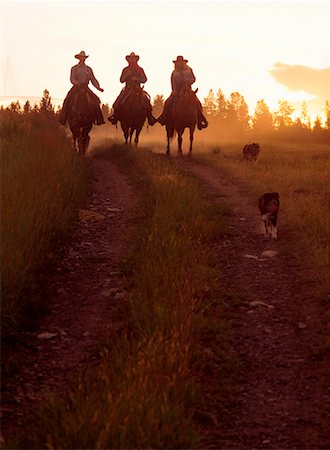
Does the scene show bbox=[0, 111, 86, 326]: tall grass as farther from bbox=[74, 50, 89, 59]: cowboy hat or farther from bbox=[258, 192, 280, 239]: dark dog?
bbox=[74, 50, 89, 59]: cowboy hat

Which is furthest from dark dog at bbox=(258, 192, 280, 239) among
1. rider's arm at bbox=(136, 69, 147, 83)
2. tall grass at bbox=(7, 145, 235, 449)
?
rider's arm at bbox=(136, 69, 147, 83)

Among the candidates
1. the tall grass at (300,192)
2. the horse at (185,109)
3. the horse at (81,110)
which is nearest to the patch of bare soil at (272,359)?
the tall grass at (300,192)

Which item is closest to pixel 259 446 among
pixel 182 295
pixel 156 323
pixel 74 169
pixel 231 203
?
pixel 156 323

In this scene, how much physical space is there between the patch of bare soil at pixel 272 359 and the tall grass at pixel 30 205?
255 centimetres

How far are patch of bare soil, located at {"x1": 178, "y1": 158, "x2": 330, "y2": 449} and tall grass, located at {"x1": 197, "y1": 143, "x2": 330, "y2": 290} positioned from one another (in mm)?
292

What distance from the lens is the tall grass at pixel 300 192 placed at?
370 inches

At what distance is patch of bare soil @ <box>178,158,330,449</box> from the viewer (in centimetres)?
481

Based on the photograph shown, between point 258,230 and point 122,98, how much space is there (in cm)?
1320

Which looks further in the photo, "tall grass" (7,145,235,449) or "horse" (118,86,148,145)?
"horse" (118,86,148,145)

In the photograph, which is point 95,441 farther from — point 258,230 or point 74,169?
point 74,169

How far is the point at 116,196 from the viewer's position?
541 inches

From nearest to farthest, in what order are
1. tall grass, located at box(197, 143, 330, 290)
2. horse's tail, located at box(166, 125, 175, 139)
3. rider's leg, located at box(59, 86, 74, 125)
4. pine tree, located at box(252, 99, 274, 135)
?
1. tall grass, located at box(197, 143, 330, 290)
2. rider's leg, located at box(59, 86, 74, 125)
3. horse's tail, located at box(166, 125, 175, 139)
4. pine tree, located at box(252, 99, 274, 135)

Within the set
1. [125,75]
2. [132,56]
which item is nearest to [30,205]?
[125,75]

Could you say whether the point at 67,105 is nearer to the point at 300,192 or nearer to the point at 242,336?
the point at 300,192
